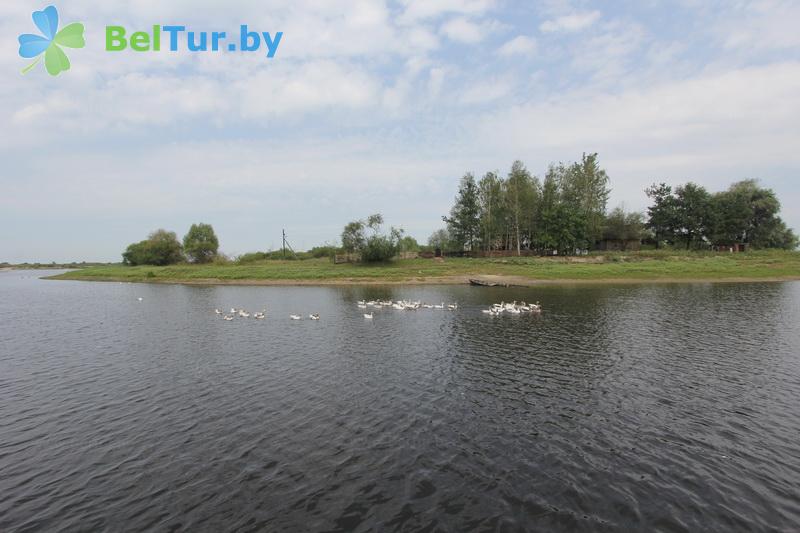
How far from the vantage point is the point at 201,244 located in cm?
14062

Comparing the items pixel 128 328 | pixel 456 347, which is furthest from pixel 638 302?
pixel 128 328

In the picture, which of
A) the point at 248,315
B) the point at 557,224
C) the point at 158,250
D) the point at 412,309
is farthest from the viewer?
the point at 158,250

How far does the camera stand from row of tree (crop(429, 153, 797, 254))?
113 metres

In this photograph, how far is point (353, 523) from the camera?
11.5 m

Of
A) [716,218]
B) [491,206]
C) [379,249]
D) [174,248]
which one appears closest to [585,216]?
[491,206]

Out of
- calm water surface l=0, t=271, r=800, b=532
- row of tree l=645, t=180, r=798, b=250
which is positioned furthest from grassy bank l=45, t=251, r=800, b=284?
calm water surface l=0, t=271, r=800, b=532

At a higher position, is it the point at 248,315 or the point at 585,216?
the point at 585,216

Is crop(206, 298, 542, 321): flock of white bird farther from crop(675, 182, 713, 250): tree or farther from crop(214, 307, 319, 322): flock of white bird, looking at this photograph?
crop(675, 182, 713, 250): tree

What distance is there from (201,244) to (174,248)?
18061mm

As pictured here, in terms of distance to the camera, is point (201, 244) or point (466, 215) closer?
point (466, 215)

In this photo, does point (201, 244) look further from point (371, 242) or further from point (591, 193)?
point (591, 193)

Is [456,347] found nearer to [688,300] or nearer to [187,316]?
[187,316]

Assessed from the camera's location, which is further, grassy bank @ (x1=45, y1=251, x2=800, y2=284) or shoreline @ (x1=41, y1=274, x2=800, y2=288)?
grassy bank @ (x1=45, y1=251, x2=800, y2=284)

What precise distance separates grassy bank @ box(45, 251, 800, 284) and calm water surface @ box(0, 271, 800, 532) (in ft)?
180
